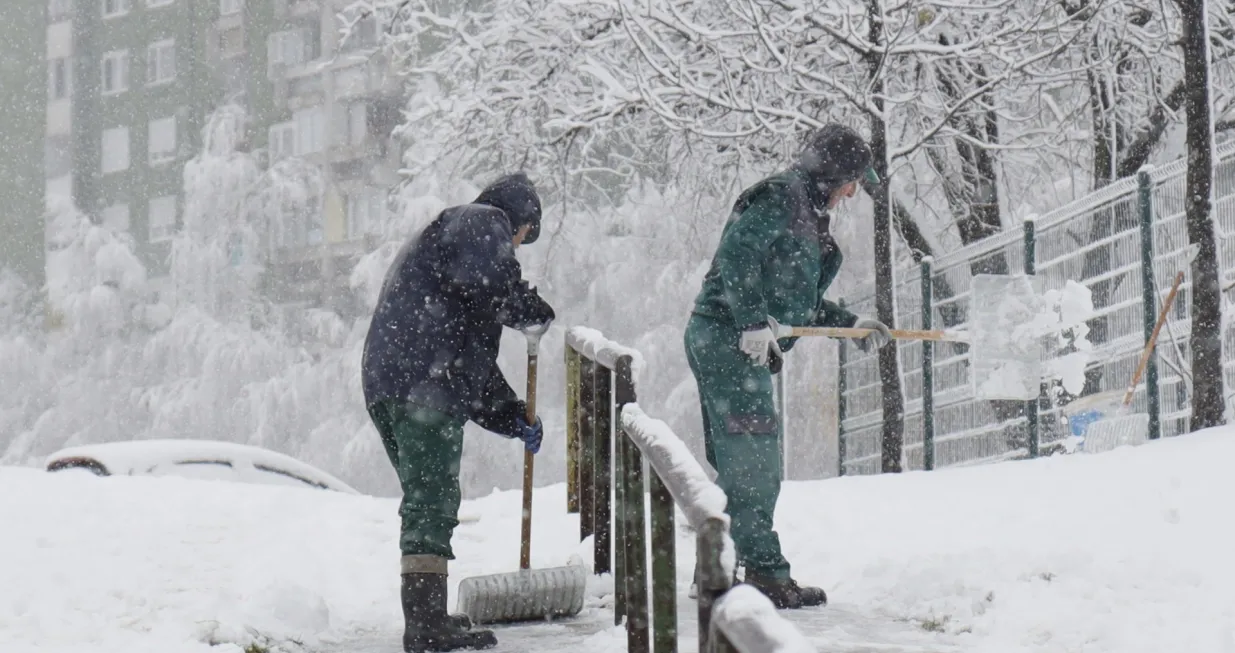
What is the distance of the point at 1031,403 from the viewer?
9.99m

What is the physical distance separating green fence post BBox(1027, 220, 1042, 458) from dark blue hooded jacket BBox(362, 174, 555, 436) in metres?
Result: 6.08

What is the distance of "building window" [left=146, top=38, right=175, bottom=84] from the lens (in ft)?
132

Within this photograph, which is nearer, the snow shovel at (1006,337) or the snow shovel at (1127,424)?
the snow shovel at (1127,424)

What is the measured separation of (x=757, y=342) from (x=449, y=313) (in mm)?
1143

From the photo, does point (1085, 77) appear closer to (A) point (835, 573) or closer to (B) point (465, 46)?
(B) point (465, 46)

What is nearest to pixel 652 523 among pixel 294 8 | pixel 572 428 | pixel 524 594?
pixel 524 594

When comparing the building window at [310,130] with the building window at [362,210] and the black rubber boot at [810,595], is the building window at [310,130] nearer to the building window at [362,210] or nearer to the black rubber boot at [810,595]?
the building window at [362,210]

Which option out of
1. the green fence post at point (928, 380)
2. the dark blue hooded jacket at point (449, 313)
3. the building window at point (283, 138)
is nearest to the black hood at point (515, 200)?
the dark blue hooded jacket at point (449, 313)

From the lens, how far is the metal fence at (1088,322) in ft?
29.6

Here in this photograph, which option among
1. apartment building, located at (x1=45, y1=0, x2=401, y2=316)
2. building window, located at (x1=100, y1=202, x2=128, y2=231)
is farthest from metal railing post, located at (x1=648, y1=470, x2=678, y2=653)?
building window, located at (x1=100, y1=202, x2=128, y2=231)

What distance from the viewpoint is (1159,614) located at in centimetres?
445

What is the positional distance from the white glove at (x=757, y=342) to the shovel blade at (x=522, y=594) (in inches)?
42.6

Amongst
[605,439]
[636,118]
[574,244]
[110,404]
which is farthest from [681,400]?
[605,439]

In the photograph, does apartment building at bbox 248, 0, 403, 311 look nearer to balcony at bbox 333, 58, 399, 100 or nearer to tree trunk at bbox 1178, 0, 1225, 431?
balcony at bbox 333, 58, 399, 100
